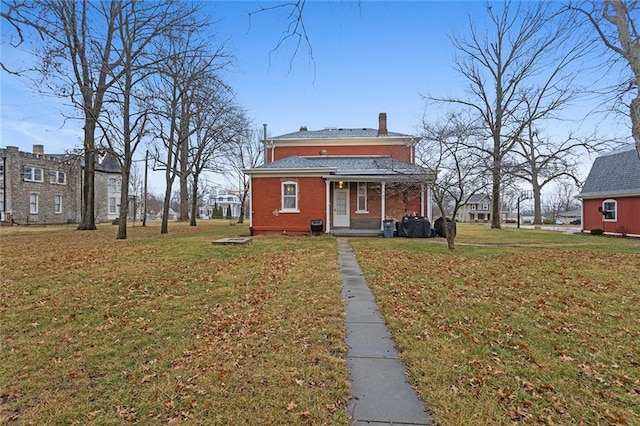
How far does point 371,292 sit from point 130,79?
1620 centimetres

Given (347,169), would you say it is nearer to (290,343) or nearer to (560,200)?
(290,343)

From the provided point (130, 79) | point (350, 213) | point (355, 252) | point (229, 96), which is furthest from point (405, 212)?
point (130, 79)

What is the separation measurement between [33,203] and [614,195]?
47.0 metres

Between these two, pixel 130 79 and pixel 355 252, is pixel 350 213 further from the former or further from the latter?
pixel 130 79

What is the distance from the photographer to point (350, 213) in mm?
18953

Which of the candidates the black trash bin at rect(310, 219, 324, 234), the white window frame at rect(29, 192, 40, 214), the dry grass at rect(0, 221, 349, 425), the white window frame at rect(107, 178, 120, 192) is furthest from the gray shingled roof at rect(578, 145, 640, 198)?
the white window frame at rect(107, 178, 120, 192)

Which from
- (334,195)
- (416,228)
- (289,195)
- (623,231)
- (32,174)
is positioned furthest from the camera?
(32,174)

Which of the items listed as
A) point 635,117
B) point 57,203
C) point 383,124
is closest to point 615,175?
point 635,117

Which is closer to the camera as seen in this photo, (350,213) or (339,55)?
(339,55)

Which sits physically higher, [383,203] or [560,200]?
[560,200]

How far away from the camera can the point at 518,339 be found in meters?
4.40

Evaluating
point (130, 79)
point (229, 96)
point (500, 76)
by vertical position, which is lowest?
point (130, 79)

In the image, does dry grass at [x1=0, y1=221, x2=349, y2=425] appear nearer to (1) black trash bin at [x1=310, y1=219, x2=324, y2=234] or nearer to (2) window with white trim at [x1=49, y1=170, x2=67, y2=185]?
(1) black trash bin at [x1=310, y1=219, x2=324, y2=234]

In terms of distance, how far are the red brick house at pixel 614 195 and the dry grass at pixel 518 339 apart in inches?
580
